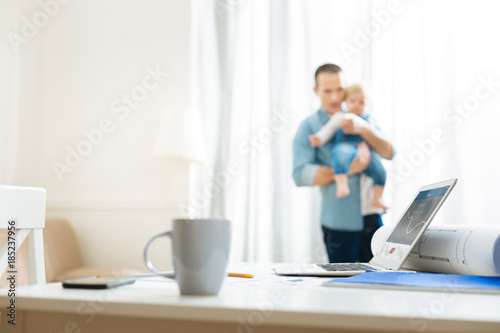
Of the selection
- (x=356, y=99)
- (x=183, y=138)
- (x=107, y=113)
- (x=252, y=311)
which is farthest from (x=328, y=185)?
(x=252, y=311)

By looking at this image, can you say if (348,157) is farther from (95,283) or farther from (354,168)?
(95,283)

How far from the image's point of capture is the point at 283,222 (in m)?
2.87

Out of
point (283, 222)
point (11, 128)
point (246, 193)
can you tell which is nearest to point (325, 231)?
point (283, 222)

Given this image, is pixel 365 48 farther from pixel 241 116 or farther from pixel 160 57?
pixel 160 57

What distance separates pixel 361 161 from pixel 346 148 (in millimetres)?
94

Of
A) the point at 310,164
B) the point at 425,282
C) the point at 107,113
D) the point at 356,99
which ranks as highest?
the point at 107,113

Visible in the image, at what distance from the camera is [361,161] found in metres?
2.25

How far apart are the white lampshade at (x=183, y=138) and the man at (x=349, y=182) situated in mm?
722

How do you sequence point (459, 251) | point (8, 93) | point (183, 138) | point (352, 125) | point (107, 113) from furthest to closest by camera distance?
point (107, 113) → point (8, 93) → point (183, 138) → point (352, 125) → point (459, 251)

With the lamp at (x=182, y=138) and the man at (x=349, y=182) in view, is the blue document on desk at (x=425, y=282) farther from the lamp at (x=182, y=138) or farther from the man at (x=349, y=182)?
the lamp at (x=182, y=138)

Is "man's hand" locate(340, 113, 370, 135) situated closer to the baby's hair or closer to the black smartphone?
the baby's hair

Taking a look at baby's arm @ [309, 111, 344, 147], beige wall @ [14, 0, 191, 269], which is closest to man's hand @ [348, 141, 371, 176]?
baby's arm @ [309, 111, 344, 147]

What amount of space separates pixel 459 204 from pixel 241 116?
1381 mm

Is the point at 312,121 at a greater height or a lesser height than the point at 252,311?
greater
